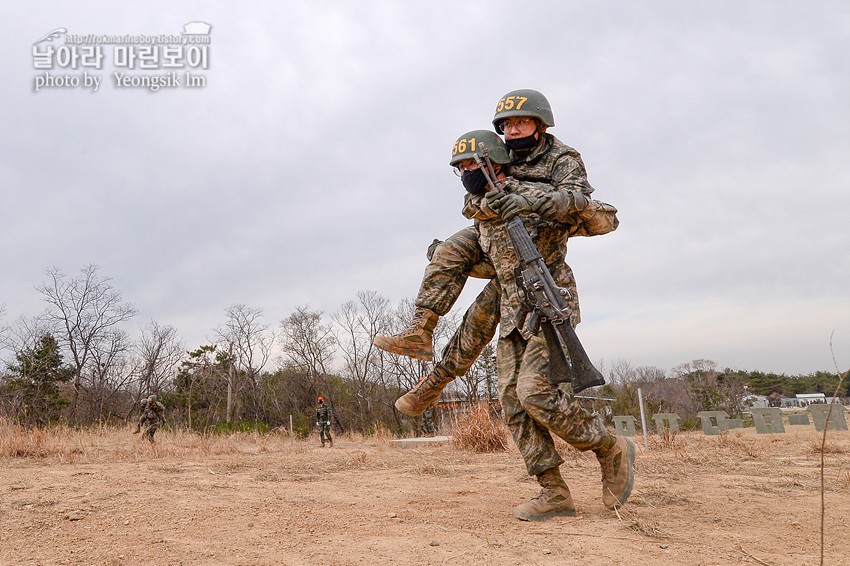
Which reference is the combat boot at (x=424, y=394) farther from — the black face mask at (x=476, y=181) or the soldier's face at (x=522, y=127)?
the soldier's face at (x=522, y=127)

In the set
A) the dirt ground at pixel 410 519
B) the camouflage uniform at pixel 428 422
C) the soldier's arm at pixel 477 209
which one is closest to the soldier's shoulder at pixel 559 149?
the soldier's arm at pixel 477 209

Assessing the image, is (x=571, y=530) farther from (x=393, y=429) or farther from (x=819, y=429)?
(x=393, y=429)

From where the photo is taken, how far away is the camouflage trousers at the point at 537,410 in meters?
2.65

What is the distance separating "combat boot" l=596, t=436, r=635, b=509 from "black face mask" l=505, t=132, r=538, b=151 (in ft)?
5.28

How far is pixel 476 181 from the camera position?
304 centimetres

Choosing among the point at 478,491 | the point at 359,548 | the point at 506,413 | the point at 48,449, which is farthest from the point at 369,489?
the point at 48,449

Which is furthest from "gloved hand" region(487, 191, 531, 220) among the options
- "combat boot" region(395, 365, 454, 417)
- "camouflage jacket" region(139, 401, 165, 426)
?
"camouflage jacket" region(139, 401, 165, 426)

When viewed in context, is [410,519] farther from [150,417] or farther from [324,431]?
[324,431]

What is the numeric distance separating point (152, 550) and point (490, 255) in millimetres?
2035

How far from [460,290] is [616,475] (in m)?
1.28

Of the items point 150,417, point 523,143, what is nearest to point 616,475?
point 523,143

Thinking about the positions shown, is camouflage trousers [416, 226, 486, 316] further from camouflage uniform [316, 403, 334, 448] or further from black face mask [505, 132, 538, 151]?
camouflage uniform [316, 403, 334, 448]

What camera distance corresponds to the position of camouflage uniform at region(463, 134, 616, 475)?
267cm

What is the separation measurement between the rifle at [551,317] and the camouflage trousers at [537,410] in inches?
2.8
